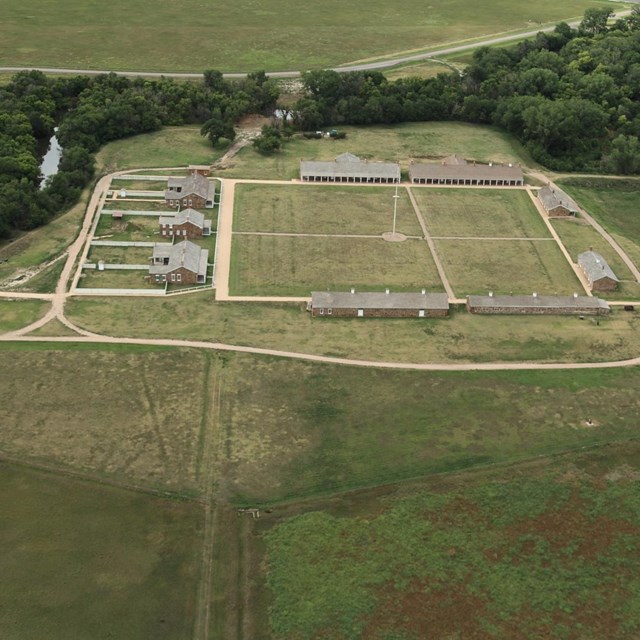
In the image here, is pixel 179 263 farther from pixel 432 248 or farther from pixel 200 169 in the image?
pixel 200 169

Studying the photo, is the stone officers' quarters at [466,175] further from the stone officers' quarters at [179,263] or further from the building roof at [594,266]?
the stone officers' quarters at [179,263]

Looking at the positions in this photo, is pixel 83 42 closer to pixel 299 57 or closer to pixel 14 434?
pixel 299 57

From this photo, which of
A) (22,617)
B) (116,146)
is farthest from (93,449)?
(116,146)

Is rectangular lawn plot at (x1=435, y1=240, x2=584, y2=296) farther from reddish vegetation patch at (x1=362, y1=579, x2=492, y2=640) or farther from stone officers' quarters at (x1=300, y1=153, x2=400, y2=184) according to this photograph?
reddish vegetation patch at (x1=362, y1=579, x2=492, y2=640)

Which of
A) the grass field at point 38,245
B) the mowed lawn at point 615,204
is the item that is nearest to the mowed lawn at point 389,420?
the grass field at point 38,245

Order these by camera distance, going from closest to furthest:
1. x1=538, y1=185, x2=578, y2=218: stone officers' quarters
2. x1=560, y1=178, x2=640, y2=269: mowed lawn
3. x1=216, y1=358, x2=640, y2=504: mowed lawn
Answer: x1=216, y1=358, x2=640, y2=504: mowed lawn
x1=560, y1=178, x2=640, y2=269: mowed lawn
x1=538, y1=185, x2=578, y2=218: stone officers' quarters

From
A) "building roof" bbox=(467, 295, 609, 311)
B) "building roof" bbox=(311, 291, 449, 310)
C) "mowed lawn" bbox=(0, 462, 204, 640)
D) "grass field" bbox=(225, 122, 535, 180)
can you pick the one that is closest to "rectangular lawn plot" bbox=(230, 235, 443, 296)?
"building roof" bbox=(311, 291, 449, 310)
